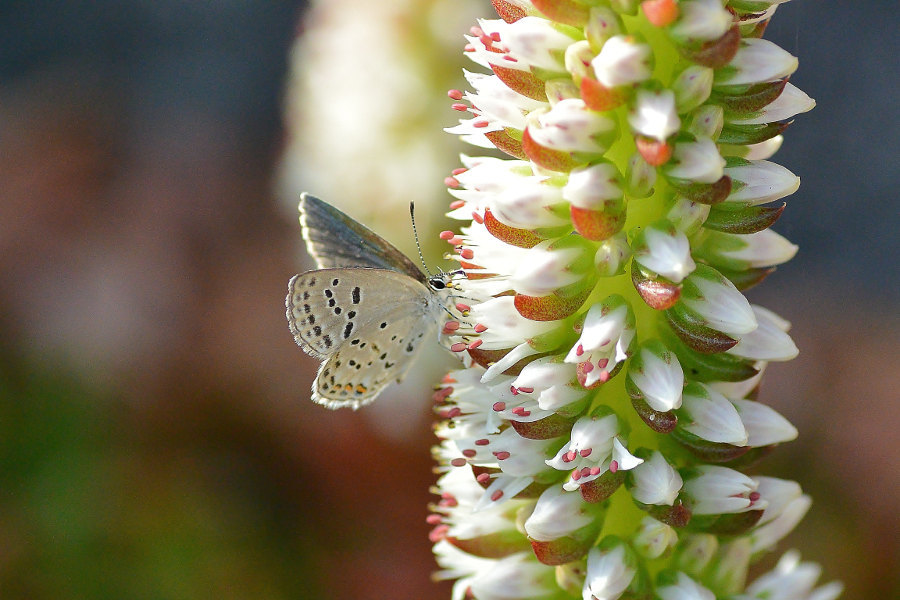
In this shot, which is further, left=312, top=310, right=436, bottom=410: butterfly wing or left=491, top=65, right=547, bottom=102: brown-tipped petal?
left=312, top=310, right=436, bottom=410: butterfly wing

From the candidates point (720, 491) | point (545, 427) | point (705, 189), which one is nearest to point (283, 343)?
point (545, 427)

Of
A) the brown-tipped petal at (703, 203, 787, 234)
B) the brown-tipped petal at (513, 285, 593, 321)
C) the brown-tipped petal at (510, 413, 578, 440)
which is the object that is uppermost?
the brown-tipped petal at (703, 203, 787, 234)

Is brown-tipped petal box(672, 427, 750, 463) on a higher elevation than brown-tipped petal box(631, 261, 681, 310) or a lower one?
lower

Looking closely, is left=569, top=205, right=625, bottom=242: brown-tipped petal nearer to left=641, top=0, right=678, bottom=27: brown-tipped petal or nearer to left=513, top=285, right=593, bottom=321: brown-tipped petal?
left=513, top=285, right=593, bottom=321: brown-tipped petal

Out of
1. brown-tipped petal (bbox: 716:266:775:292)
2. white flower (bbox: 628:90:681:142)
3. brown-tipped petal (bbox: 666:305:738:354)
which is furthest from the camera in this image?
brown-tipped petal (bbox: 716:266:775:292)

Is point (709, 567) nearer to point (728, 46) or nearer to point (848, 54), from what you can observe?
point (728, 46)

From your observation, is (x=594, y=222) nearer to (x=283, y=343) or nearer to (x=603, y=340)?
(x=603, y=340)

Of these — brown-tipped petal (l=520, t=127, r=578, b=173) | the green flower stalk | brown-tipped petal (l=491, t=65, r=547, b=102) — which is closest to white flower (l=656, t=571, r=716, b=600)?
the green flower stalk
